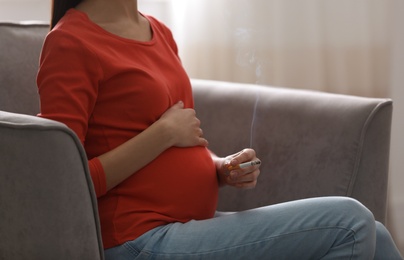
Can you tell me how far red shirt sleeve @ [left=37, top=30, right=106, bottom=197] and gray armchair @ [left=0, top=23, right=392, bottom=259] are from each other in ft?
0.17

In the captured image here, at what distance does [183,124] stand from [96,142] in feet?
0.53

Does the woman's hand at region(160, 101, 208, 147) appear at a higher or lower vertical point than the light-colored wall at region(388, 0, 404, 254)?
higher

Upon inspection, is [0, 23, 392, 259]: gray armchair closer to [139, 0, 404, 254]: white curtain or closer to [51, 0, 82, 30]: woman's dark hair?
[51, 0, 82, 30]: woman's dark hair

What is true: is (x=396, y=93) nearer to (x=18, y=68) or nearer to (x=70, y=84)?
(x=18, y=68)

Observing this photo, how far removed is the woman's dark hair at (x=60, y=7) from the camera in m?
1.42

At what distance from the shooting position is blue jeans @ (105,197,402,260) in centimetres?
125

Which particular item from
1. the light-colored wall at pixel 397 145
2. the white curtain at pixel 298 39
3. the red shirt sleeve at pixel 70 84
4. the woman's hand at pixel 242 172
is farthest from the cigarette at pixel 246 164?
the light-colored wall at pixel 397 145

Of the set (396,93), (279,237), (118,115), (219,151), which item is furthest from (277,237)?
(396,93)

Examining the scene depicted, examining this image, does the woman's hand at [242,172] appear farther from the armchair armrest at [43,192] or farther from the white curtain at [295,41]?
the white curtain at [295,41]

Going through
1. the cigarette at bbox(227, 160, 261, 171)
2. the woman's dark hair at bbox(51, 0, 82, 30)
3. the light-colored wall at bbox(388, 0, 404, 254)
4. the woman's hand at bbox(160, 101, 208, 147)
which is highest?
the woman's dark hair at bbox(51, 0, 82, 30)

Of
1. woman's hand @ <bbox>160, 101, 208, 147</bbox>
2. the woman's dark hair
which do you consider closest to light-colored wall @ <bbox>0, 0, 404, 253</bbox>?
the woman's dark hair

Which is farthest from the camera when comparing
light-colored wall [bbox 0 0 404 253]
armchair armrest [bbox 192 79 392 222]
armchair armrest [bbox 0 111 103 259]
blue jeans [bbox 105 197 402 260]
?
light-colored wall [bbox 0 0 404 253]

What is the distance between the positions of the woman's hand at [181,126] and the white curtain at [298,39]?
39.0 inches

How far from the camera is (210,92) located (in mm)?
1801
